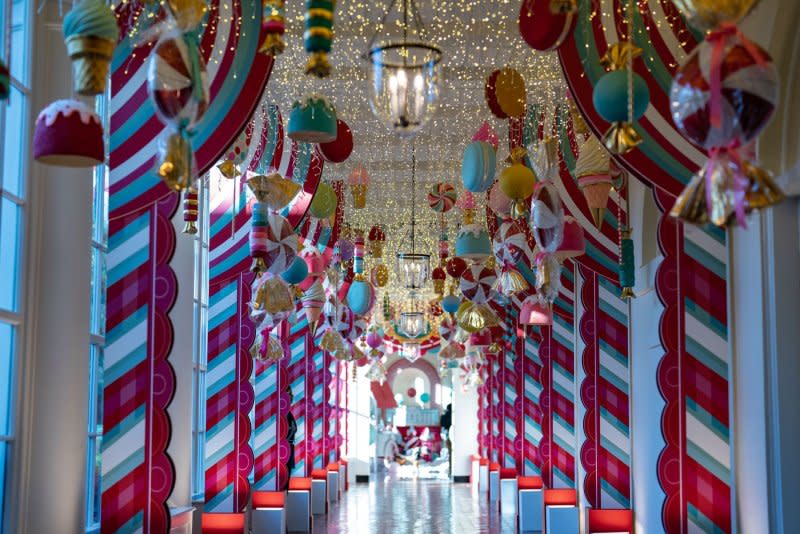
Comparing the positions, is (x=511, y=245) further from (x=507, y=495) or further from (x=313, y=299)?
(x=507, y=495)

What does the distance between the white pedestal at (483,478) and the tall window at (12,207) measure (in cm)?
1937

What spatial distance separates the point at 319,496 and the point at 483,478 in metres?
6.39

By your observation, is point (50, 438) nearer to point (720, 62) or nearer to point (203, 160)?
point (203, 160)

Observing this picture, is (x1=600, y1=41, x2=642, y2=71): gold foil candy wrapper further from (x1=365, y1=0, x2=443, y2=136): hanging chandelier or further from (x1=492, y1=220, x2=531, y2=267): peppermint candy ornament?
(x1=492, y1=220, x2=531, y2=267): peppermint candy ornament

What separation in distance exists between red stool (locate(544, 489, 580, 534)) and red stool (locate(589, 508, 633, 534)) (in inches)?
113

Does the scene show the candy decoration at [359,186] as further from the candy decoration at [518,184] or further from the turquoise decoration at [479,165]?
the candy decoration at [518,184]

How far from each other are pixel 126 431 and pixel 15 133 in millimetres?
2341

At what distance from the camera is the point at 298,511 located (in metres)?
17.2

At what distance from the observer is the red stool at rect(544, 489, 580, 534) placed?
45.5ft

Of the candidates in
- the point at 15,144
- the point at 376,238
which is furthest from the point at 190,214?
the point at 376,238

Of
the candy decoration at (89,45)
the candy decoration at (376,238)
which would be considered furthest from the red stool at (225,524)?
the candy decoration at (89,45)

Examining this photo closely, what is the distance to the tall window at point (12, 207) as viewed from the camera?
19.4ft

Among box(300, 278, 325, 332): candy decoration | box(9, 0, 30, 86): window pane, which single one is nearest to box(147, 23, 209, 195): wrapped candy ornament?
box(9, 0, 30, 86): window pane

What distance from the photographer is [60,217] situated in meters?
6.17
